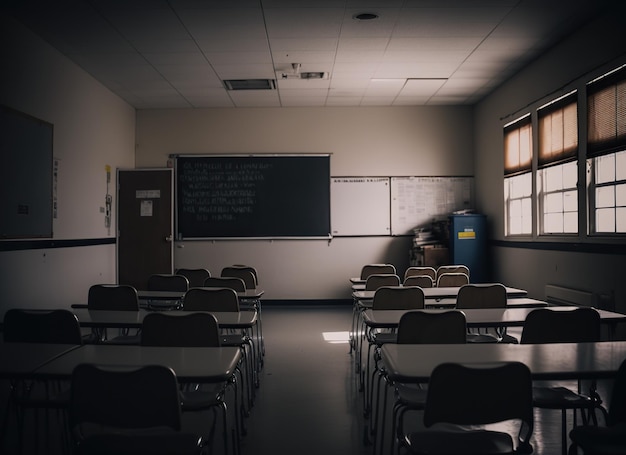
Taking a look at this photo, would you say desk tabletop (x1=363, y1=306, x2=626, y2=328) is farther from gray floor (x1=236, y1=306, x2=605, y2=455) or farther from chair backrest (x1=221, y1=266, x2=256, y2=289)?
chair backrest (x1=221, y1=266, x2=256, y2=289)

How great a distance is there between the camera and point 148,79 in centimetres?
698

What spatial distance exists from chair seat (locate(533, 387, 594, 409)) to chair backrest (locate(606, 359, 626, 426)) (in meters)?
0.45

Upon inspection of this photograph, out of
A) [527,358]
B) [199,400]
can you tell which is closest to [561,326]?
[527,358]

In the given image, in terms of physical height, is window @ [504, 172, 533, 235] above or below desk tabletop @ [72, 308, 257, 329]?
above

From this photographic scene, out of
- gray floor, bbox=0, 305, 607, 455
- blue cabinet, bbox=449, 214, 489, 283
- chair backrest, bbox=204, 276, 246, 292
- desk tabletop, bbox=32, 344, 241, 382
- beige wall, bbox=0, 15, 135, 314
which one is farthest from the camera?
blue cabinet, bbox=449, 214, 489, 283

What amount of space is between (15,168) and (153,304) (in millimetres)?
1857

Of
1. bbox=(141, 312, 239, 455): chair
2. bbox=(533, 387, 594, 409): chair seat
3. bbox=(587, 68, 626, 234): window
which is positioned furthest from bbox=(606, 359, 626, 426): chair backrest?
bbox=(587, 68, 626, 234): window

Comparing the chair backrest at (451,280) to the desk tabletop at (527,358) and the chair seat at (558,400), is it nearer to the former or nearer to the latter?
the chair seat at (558,400)

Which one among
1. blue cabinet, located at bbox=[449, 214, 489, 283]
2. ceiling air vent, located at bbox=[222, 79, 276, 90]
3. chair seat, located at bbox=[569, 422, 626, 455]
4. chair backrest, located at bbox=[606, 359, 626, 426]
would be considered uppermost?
ceiling air vent, located at bbox=[222, 79, 276, 90]

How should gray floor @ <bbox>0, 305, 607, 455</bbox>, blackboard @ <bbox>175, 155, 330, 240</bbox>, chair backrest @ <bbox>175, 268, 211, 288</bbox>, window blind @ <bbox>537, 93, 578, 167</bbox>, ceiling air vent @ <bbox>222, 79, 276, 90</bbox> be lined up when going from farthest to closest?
blackboard @ <bbox>175, 155, 330, 240</bbox> → ceiling air vent @ <bbox>222, 79, 276, 90</bbox> → chair backrest @ <bbox>175, 268, 211, 288</bbox> → window blind @ <bbox>537, 93, 578, 167</bbox> → gray floor @ <bbox>0, 305, 607, 455</bbox>

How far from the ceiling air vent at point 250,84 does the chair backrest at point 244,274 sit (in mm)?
2703

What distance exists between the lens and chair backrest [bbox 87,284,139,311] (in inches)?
161

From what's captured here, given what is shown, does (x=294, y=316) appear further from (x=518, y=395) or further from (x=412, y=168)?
(x=518, y=395)

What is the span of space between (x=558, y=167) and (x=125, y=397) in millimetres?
5632
